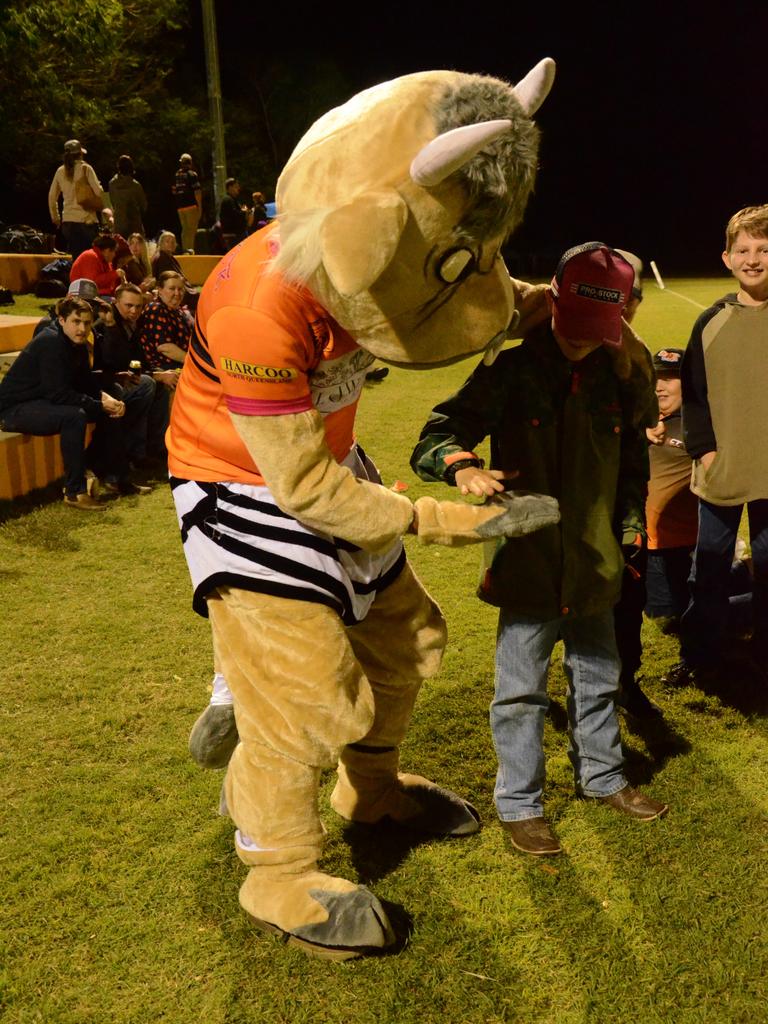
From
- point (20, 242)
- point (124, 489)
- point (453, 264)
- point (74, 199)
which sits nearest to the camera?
point (453, 264)

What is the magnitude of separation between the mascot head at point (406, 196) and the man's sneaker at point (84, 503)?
4664 mm

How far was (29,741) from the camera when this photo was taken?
146 inches

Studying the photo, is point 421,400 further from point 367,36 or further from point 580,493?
point 367,36

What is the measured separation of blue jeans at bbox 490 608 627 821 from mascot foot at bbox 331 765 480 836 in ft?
0.53

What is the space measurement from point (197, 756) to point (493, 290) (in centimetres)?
176

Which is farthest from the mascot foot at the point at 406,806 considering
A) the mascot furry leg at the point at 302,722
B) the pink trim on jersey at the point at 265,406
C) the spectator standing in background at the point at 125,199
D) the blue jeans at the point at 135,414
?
the spectator standing in background at the point at 125,199

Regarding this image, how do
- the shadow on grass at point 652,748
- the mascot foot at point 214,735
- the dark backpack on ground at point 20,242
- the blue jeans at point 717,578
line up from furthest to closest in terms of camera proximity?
the dark backpack on ground at point 20,242 < the blue jeans at point 717,578 < the shadow on grass at point 652,748 < the mascot foot at point 214,735

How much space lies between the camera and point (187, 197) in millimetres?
16422

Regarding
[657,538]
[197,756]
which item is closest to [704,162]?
[657,538]

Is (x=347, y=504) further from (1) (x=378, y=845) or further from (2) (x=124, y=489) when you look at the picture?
(2) (x=124, y=489)

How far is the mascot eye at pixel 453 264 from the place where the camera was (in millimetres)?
2162

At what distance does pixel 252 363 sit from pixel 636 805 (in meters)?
2.06

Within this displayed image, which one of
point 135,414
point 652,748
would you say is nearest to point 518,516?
point 652,748

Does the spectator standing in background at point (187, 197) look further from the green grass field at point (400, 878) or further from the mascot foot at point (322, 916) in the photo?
the mascot foot at point (322, 916)
